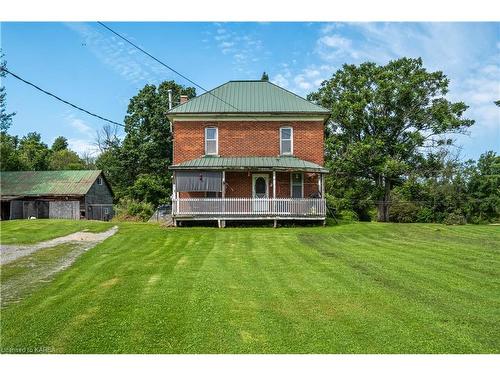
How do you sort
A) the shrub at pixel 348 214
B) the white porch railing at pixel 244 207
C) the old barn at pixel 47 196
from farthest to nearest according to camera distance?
1. the old barn at pixel 47 196
2. the shrub at pixel 348 214
3. the white porch railing at pixel 244 207

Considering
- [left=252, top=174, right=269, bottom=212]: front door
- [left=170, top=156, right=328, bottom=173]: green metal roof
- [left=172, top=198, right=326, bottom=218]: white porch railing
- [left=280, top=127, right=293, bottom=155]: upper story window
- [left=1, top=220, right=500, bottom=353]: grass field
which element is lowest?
[left=1, top=220, right=500, bottom=353]: grass field

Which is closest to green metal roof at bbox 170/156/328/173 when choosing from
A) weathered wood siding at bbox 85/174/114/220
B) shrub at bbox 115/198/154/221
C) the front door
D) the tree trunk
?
the front door

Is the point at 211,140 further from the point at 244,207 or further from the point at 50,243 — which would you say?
the point at 50,243

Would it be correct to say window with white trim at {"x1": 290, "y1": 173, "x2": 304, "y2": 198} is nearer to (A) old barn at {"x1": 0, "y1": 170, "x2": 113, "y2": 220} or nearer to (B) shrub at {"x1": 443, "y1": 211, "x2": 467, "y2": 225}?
(B) shrub at {"x1": 443, "y1": 211, "x2": 467, "y2": 225}

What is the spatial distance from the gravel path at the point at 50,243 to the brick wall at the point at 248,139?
664cm

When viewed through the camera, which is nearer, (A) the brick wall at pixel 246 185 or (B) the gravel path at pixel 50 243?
(B) the gravel path at pixel 50 243

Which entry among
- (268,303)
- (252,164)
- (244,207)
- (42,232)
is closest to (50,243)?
(42,232)

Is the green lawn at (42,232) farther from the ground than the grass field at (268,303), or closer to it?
farther from the ground

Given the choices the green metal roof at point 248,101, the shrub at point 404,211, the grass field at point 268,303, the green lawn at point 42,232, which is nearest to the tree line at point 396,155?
the shrub at point 404,211

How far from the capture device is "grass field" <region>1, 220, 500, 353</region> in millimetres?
5906

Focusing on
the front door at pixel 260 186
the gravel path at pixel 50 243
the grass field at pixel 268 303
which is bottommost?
the grass field at pixel 268 303

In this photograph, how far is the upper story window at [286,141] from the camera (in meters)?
25.8

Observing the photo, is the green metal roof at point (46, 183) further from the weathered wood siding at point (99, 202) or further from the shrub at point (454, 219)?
the shrub at point (454, 219)

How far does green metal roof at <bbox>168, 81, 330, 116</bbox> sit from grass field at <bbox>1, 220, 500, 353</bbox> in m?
12.8
